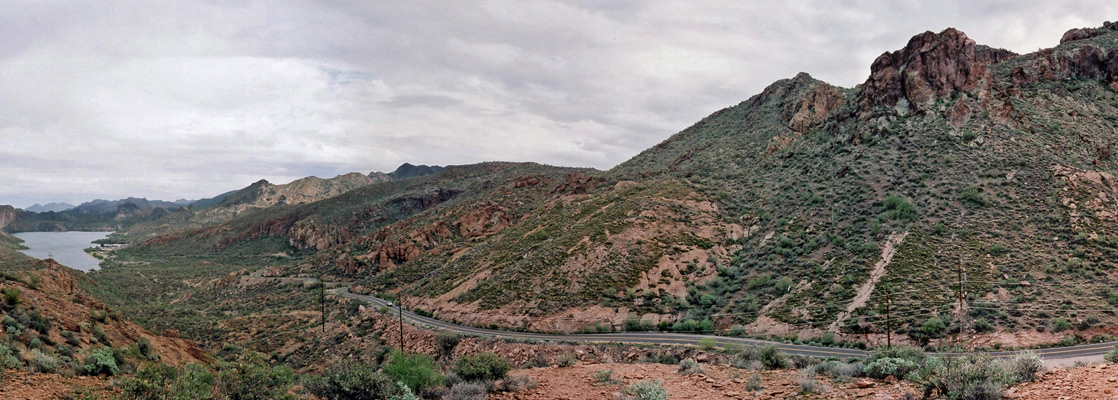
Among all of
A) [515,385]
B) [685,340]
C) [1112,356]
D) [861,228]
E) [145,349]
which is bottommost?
[685,340]

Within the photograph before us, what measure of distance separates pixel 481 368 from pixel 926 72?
52.6m

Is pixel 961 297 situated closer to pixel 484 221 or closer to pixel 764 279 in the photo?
pixel 764 279

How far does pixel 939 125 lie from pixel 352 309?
56.2 metres

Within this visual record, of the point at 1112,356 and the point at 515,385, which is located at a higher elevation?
the point at 1112,356

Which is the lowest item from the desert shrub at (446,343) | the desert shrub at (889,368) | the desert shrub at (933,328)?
the desert shrub at (446,343)

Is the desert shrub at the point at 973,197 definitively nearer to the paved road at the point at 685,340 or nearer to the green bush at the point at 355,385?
the paved road at the point at 685,340

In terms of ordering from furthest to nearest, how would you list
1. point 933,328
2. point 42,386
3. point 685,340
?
point 685,340
point 933,328
point 42,386

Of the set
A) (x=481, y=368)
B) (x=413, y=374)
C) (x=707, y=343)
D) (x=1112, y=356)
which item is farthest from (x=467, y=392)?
(x=707, y=343)

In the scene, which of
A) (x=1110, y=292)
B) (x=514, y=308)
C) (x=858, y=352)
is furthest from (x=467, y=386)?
(x=1110, y=292)

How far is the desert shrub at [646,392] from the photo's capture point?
11.0 metres

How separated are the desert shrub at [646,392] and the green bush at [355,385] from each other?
212 inches

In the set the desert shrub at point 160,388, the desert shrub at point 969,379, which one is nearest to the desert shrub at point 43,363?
the desert shrub at point 160,388

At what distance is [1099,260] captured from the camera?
98.0ft

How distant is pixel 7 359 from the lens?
35.6 feet
